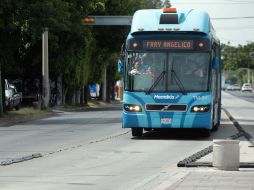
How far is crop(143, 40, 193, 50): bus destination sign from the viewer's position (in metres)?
24.7

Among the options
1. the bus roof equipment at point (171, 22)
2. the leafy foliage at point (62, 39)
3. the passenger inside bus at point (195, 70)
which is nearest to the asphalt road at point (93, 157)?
the passenger inside bus at point (195, 70)

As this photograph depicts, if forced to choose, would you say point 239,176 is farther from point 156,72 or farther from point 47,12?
point 47,12

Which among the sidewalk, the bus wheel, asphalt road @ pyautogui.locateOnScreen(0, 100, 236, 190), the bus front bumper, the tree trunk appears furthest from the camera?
the tree trunk

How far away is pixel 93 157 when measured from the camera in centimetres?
1830

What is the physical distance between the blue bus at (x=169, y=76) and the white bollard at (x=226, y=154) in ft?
32.0

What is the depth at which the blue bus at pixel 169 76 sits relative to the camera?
24422mm

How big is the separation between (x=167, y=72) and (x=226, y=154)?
1017 centimetres

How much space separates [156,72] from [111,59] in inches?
1886

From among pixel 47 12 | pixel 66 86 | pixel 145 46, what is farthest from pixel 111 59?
pixel 145 46

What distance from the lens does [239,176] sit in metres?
13.5

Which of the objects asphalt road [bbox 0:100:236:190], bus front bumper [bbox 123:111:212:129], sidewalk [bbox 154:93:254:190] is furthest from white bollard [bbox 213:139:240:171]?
bus front bumper [bbox 123:111:212:129]

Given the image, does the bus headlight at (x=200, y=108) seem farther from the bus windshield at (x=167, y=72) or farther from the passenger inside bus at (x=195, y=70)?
the passenger inside bus at (x=195, y=70)

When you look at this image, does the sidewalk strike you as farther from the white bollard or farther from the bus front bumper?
the bus front bumper

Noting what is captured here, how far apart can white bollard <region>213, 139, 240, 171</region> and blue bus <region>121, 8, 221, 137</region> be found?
9.75 meters
